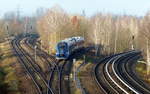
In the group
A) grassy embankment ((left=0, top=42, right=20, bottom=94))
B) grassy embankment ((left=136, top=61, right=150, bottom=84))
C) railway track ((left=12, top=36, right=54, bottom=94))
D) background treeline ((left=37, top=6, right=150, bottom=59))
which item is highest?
background treeline ((left=37, top=6, right=150, bottom=59))

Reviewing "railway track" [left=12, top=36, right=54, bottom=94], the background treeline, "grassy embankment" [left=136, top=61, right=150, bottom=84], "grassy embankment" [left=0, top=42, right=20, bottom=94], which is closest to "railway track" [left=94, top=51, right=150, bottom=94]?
"grassy embankment" [left=136, top=61, right=150, bottom=84]

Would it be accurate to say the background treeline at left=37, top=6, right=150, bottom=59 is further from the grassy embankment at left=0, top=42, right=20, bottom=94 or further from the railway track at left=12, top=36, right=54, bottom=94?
the grassy embankment at left=0, top=42, right=20, bottom=94

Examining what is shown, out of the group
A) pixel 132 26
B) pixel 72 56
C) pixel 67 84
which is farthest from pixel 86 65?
pixel 132 26

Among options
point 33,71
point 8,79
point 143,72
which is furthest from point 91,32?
point 8,79

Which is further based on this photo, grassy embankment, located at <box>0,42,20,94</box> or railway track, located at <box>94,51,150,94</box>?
grassy embankment, located at <box>0,42,20,94</box>

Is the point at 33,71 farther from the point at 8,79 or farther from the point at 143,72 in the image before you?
the point at 143,72

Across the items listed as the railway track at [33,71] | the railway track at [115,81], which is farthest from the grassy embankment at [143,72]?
the railway track at [33,71]

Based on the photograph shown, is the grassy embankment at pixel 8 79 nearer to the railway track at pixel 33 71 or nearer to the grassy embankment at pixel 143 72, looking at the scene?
the railway track at pixel 33 71

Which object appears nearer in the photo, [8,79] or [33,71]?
[8,79]

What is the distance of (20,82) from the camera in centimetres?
3278

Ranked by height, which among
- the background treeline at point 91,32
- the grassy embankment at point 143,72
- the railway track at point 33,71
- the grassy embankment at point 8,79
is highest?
the background treeline at point 91,32

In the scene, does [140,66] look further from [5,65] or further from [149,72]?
[5,65]

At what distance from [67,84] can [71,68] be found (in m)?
8.62

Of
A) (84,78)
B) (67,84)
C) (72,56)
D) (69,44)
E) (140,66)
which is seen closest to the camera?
(67,84)
